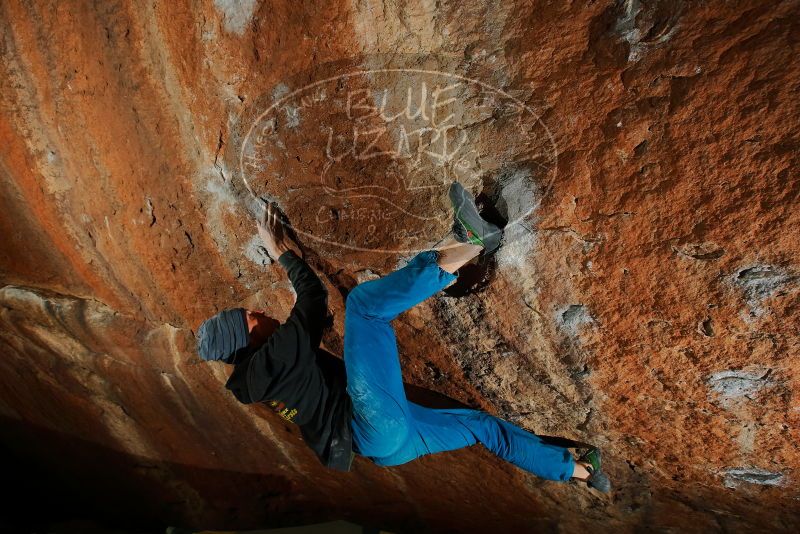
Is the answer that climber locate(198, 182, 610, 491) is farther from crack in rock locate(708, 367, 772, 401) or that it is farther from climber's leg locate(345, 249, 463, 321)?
crack in rock locate(708, 367, 772, 401)

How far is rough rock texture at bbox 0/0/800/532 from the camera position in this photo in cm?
144

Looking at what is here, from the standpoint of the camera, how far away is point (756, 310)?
4.99 feet

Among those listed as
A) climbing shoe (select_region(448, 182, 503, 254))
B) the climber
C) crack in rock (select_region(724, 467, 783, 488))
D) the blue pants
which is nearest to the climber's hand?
the climber

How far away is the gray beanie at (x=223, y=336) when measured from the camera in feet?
6.64

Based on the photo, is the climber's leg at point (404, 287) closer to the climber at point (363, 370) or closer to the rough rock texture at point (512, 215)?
the climber at point (363, 370)

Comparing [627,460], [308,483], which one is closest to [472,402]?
[627,460]

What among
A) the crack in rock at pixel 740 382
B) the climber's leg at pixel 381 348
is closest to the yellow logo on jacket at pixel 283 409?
the climber's leg at pixel 381 348

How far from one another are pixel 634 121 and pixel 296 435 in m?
2.73

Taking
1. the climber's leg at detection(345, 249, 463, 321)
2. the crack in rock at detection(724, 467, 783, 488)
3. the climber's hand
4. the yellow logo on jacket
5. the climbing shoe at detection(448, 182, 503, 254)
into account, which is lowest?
the crack in rock at detection(724, 467, 783, 488)

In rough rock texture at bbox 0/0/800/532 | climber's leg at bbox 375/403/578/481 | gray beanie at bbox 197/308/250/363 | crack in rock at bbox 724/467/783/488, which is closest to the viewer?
rough rock texture at bbox 0/0/800/532

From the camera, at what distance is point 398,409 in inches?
80.0

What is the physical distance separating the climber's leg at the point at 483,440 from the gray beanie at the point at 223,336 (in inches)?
32.8

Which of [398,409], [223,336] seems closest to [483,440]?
[398,409]

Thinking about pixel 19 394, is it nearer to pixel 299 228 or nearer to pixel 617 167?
pixel 299 228
